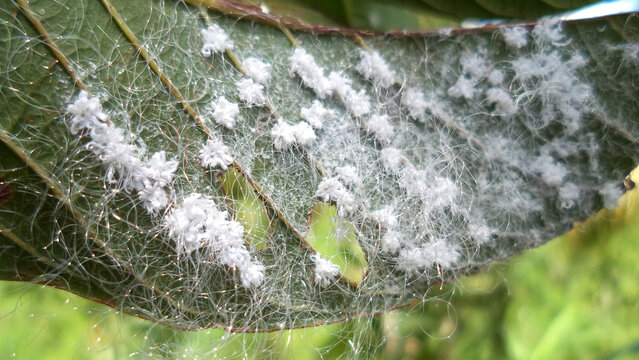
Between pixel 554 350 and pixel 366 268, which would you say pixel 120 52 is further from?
pixel 554 350

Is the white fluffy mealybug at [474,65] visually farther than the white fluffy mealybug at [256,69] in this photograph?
Yes

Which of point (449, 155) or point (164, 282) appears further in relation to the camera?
point (449, 155)

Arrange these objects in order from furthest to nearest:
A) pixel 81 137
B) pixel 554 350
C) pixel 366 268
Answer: pixel 554 350
pixel 366 268
pixel 81 137

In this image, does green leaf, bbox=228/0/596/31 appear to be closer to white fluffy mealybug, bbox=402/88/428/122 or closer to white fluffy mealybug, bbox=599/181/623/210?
white fluffy mealybug, bbox=402/88/428/122

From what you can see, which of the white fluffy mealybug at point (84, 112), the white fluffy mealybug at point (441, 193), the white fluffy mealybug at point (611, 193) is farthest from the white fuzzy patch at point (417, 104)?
the white fluffy mealybug at point (84, 112)

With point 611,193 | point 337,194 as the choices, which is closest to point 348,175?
point 337,194

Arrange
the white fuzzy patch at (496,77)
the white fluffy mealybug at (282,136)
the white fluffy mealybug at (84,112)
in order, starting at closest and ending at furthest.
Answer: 1. the white fluffy mealybug at (84,112)
2. the white fluffy mealybug at (282,136)
3. the white fuzzy patch at (496,77)

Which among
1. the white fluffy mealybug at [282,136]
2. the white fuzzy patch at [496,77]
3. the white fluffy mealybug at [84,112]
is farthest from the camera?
the white fuzzy patch at [496,77]

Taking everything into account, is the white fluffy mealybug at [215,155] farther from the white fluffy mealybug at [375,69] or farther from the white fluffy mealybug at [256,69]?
the white fluffy mealybug at [375,69]

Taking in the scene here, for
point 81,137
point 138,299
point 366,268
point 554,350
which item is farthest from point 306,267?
point 554,350
